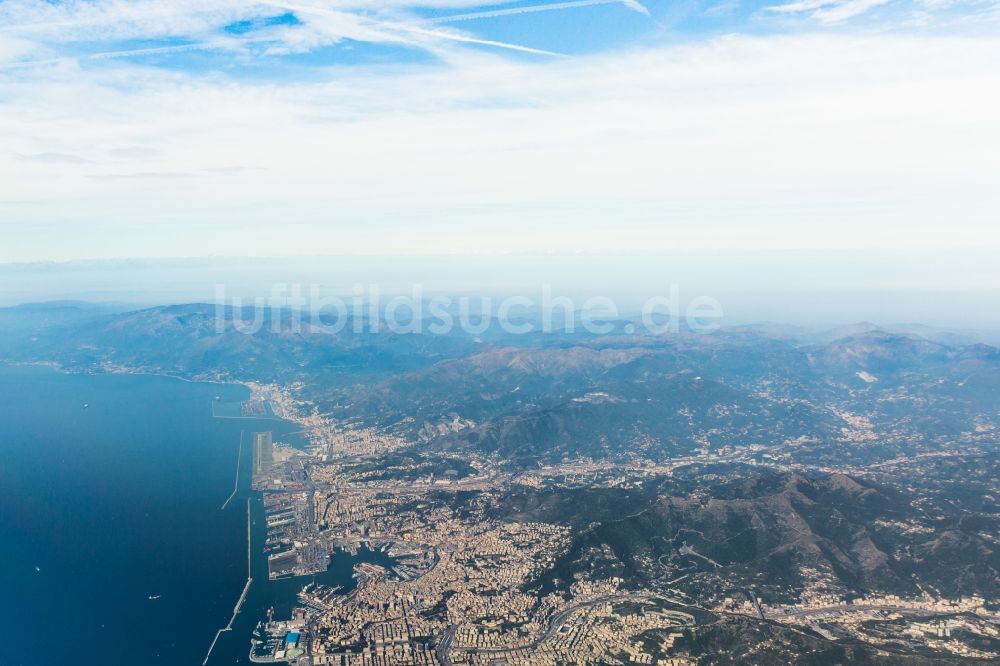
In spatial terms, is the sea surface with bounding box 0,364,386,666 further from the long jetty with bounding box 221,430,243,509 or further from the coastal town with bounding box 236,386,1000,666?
the coastal town with bounding box 236,386,1000,666

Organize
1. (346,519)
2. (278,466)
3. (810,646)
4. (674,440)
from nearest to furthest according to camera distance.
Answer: (810,646), (346,519), (278,466), (674,440)

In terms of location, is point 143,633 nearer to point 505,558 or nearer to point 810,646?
point 505,558

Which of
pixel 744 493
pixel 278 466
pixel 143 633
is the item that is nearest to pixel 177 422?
pixel 278 466

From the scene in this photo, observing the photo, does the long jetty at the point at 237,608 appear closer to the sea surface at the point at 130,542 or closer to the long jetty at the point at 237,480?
the sea surface at the point at 130,542

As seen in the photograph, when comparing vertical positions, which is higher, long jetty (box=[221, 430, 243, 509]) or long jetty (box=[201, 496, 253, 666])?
long jetty (box=[221, 430, 243, 509])

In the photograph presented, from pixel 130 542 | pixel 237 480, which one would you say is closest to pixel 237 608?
pixel 130 542

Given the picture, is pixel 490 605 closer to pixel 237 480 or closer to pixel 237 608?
→ pixel 237 608

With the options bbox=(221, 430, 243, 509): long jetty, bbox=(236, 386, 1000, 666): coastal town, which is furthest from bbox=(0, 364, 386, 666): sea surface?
bbox=(236, 386, 1000, 666): coastal town

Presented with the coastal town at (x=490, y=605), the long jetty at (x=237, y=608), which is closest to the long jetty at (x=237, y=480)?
the coastal town at (x=490, y=605)
